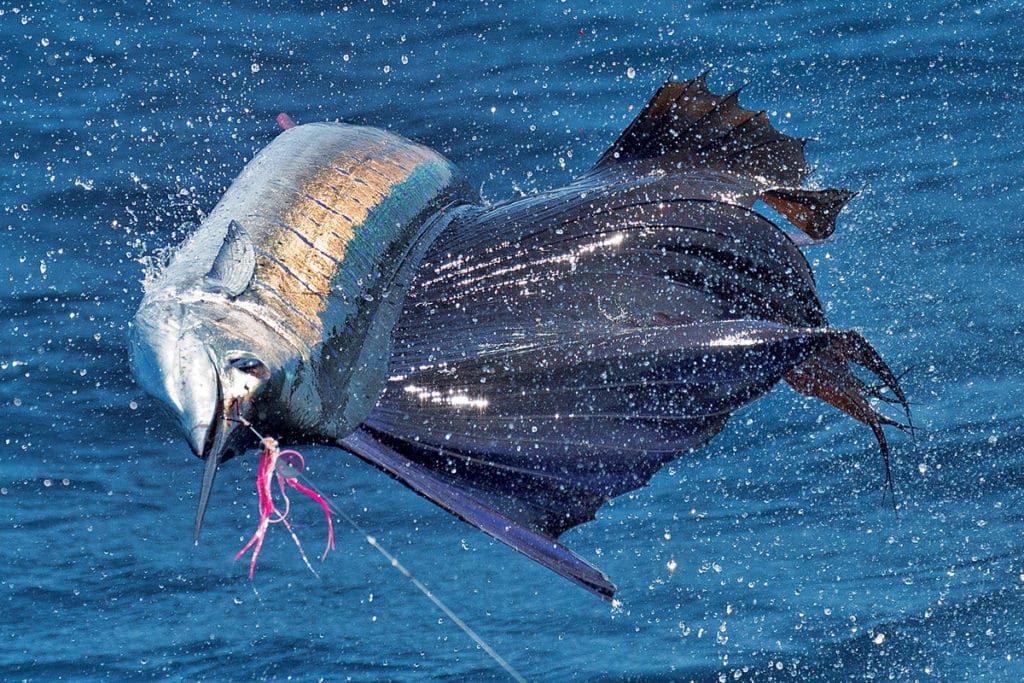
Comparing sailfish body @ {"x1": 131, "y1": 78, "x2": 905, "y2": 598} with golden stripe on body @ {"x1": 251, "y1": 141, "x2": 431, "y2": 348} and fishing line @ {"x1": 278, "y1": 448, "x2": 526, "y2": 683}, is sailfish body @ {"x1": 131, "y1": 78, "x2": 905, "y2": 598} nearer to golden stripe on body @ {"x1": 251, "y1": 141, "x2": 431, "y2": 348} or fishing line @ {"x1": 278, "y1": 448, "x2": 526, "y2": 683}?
golden stripe on body @ {"x1": 251, "y1": 141, "x2": 431, "y2": 348}

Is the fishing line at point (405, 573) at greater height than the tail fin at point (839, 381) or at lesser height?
lesser

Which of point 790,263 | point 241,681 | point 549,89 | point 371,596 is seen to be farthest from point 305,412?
point 241,681

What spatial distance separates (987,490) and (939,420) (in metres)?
1.15

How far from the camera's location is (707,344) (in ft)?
13.0

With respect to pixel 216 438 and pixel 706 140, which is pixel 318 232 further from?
pixel 706 140

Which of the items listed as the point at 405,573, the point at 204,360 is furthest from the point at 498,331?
the point at 204,360

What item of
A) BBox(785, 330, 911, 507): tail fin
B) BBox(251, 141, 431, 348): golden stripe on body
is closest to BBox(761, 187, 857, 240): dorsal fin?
BBox(785, 330, 911, 507): tail fin

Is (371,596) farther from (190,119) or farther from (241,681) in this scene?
(190,119)

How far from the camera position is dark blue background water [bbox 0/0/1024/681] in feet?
26.8

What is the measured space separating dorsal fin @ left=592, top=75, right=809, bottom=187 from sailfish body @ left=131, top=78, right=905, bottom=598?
0.49 feet

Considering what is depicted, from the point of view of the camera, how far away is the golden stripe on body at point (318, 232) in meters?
4.06

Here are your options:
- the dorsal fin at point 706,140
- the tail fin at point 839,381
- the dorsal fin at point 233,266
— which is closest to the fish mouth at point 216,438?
the dorsal fin at point 233,266

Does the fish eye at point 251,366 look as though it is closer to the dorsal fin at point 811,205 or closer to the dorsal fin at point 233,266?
the dorsal fin at point 233,266

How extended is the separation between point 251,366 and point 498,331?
102 cm
